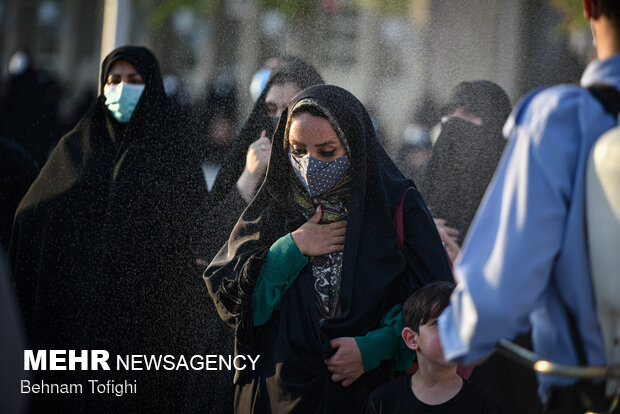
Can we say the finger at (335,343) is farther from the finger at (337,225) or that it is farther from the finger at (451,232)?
the finger at (451,232)

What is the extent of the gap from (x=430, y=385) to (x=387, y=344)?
296 mm

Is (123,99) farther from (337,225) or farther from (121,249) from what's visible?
(337,225)

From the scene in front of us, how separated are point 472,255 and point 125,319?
294cm

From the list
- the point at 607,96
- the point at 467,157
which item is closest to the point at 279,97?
the point at 467,157

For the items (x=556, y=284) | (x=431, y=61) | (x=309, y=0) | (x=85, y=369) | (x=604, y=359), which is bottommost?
(x=85, y=369)

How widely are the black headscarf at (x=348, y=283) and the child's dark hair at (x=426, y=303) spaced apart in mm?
164

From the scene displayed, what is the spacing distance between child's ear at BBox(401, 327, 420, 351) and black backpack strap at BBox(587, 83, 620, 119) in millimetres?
1253

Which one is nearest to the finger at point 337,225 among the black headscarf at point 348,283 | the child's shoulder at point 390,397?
the black headscarf at point 348,283

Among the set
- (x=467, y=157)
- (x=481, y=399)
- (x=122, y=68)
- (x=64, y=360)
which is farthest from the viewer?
(x=122, y=68)

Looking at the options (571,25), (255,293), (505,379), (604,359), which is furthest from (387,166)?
(571,25)

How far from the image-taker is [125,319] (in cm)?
461

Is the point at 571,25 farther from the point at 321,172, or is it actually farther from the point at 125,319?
the point at 125,319

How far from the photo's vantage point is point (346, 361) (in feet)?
10.5

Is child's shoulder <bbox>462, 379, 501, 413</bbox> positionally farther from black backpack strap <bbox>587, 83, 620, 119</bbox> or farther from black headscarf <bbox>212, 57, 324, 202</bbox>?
black headscarf <bbox>212, 57, 324, 202</bbox>
